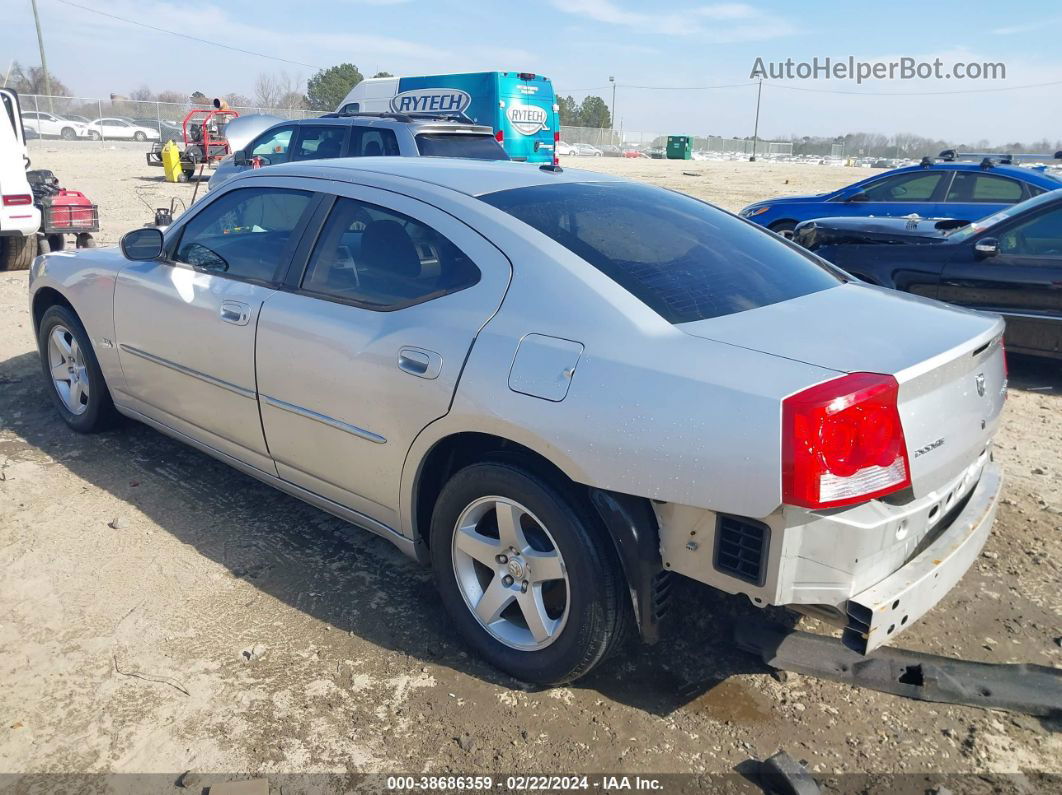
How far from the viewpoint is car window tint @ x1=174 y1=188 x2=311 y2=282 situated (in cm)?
363

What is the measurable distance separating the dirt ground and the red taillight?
3.10ft

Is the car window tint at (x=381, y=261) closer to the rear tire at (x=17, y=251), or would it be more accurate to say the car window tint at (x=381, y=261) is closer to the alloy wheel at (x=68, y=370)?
the alloy wheel at (x=68, y=370)

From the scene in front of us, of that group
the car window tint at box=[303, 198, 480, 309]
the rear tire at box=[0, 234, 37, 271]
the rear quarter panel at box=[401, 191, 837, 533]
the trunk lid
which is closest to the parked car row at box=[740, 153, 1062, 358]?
the trunk lid

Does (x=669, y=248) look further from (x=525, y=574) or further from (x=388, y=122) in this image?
(x=388, y=122)

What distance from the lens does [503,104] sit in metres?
16.5

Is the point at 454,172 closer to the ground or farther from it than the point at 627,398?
farther from it

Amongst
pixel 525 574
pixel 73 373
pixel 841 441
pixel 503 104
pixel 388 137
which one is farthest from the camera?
pixel 503 104

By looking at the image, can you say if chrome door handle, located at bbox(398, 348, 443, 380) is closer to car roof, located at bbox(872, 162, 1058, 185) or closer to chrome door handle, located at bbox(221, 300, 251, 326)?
chrome door handle, located at bbox(221, 300, 251, 326)

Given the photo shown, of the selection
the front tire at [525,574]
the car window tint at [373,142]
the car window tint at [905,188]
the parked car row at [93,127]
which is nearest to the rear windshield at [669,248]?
the front tire at [525,574]

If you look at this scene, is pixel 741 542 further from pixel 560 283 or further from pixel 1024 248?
pixel 1024 248

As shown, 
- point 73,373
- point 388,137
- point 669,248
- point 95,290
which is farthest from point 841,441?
point 388,137

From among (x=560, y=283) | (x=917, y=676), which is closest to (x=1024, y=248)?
(x=917, y=676)

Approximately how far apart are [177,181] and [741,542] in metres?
24.8

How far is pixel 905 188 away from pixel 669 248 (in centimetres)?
791
